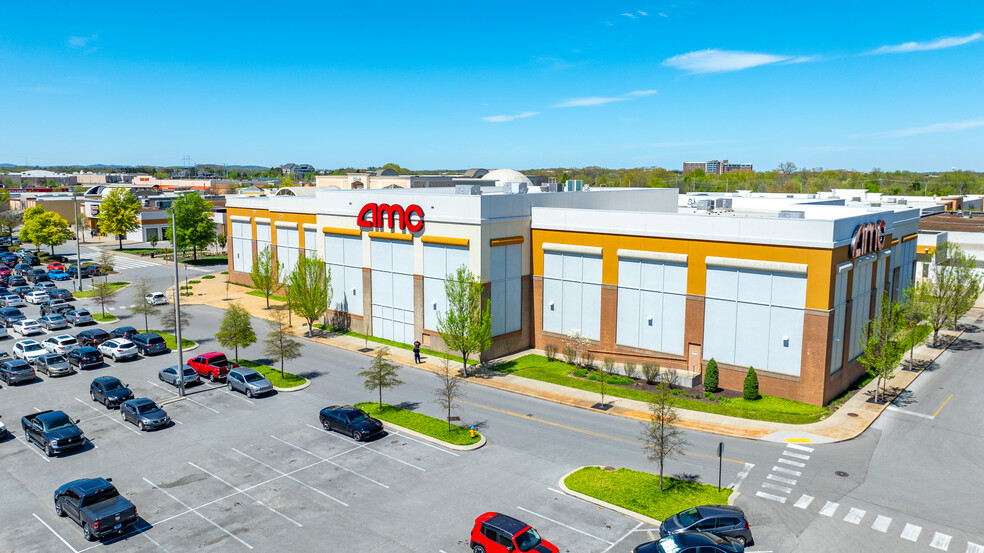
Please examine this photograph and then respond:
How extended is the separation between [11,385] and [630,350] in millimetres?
41596

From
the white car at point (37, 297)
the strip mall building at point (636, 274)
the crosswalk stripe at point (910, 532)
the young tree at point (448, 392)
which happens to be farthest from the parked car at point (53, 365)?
the crosswalk stripe at point (910, 532)

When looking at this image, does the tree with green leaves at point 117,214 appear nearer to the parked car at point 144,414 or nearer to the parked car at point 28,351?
the parked car at point 28,351

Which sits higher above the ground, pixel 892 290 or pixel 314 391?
pixel 892 290

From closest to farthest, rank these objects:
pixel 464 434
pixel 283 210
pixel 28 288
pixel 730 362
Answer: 1. pixel 464 434
2. pixel 730 362
3. pixel 283 210
4. pixel 28 288

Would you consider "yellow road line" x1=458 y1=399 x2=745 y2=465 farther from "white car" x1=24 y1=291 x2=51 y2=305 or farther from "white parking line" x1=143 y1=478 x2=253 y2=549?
"white car" x1=24 y1=291 x2=51 y2=305

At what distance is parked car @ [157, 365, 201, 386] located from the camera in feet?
137

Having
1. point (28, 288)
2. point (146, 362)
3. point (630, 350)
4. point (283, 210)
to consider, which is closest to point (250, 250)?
point (283, 210)

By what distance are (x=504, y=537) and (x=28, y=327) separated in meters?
53.2

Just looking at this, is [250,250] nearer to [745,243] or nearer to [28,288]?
[28,288]

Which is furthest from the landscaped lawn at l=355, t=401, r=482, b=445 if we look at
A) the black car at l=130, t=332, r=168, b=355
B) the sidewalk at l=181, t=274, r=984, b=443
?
the black car at l=130, t=332, r=168, b=355

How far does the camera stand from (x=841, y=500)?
26.9m

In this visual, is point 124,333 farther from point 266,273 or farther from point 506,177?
point 506,177

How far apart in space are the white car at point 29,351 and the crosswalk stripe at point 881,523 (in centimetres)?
5127

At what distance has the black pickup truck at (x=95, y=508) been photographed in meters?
23.7
